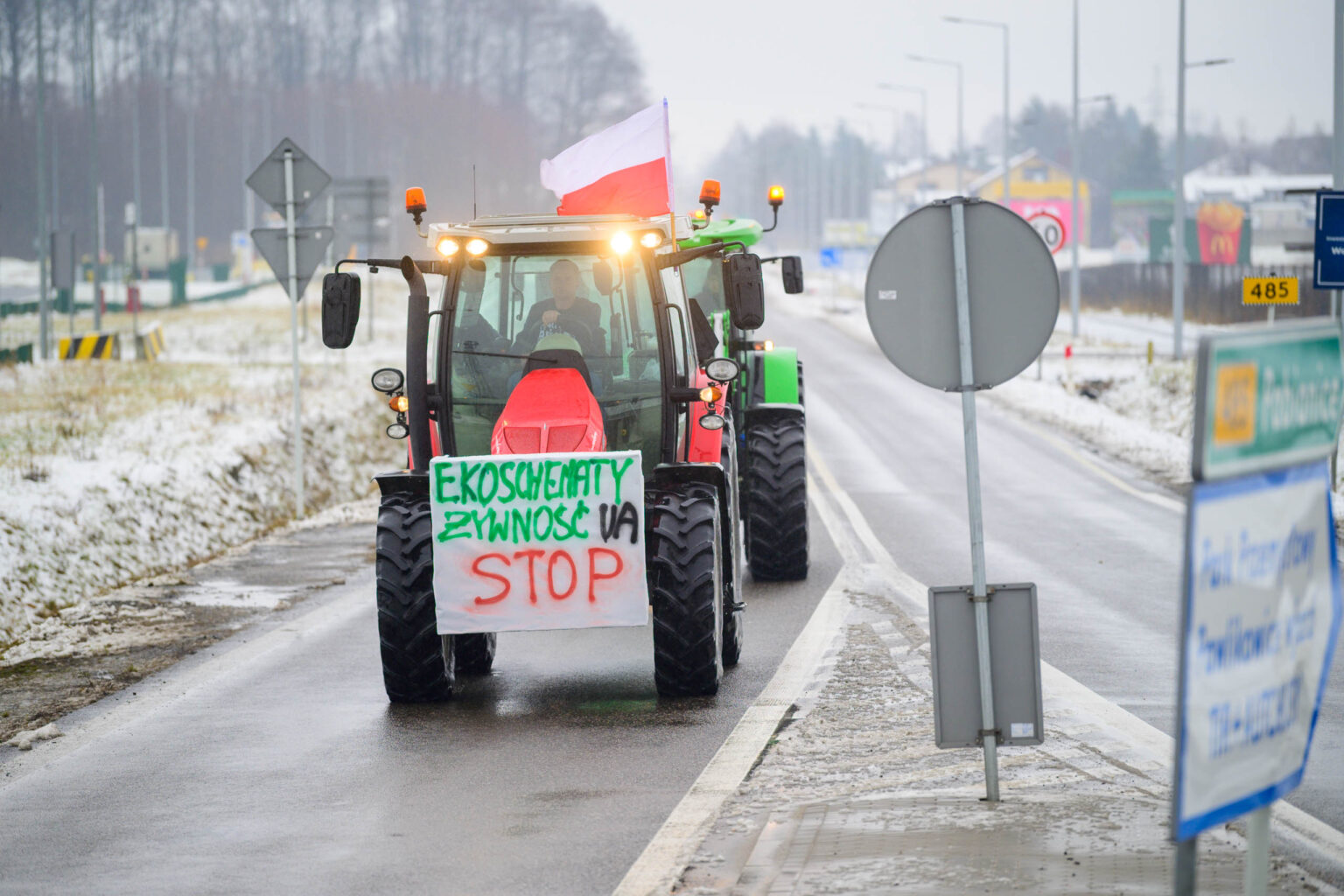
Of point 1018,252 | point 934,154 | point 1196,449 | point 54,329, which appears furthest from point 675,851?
point 934,154

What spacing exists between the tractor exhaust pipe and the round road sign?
3.28m

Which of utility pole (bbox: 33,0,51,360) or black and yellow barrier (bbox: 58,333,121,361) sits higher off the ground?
utility pole (bbox: 33,0,51,360)

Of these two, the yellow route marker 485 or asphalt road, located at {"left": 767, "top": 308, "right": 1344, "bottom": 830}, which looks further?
the yellow route marker 485

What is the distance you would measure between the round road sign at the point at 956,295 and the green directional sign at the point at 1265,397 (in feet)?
6.88

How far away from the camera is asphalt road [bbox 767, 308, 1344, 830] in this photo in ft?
29.5

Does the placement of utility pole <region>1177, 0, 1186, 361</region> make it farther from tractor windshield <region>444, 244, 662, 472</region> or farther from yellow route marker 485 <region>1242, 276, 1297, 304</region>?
tractor windshield <region>444, 244, 662, 472</region>

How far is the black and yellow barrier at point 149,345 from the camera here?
33750 millimetres

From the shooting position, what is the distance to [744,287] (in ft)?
29.0

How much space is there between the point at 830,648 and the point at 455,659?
2125 mm

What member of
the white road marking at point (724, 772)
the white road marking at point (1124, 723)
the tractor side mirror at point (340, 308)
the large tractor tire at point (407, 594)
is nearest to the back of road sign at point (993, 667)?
the white road marking at point (1124, 723)

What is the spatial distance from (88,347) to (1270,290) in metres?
22.2

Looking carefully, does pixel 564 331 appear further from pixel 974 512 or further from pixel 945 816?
pixel 945 816

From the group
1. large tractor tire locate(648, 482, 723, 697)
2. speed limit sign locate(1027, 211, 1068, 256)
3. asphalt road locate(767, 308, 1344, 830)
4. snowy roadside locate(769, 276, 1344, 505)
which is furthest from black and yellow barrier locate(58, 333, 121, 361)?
large tractor tire locate(648, 482, 723, 697)

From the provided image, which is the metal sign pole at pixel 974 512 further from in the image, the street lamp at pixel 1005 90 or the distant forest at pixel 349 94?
the distant forest at pixel 349 94
